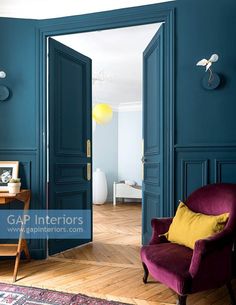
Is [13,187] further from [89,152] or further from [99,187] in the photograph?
[99,187]

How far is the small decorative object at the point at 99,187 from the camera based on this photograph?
7.00 metres

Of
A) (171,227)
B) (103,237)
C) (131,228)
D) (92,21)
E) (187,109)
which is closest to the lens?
(171,227)

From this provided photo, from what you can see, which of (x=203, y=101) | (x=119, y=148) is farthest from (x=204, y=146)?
(x=119, y=148)

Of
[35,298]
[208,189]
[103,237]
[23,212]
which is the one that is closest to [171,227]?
[208,189]

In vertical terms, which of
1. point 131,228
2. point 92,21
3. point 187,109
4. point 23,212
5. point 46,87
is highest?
point 92,21

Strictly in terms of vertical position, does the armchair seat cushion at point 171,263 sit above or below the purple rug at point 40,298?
above

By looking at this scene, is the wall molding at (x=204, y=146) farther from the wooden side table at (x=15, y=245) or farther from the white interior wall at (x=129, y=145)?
the white interior wall at (x=129, y=145)

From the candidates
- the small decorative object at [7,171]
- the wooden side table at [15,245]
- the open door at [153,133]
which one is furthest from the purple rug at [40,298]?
the open door at [153,133]

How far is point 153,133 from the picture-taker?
337 centimetres

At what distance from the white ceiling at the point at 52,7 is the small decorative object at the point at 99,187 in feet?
13.8

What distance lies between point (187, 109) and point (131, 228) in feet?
7.49

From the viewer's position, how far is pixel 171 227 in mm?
2475

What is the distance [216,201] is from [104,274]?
1196 mm

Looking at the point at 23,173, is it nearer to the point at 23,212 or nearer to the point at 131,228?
the point at 23,212
